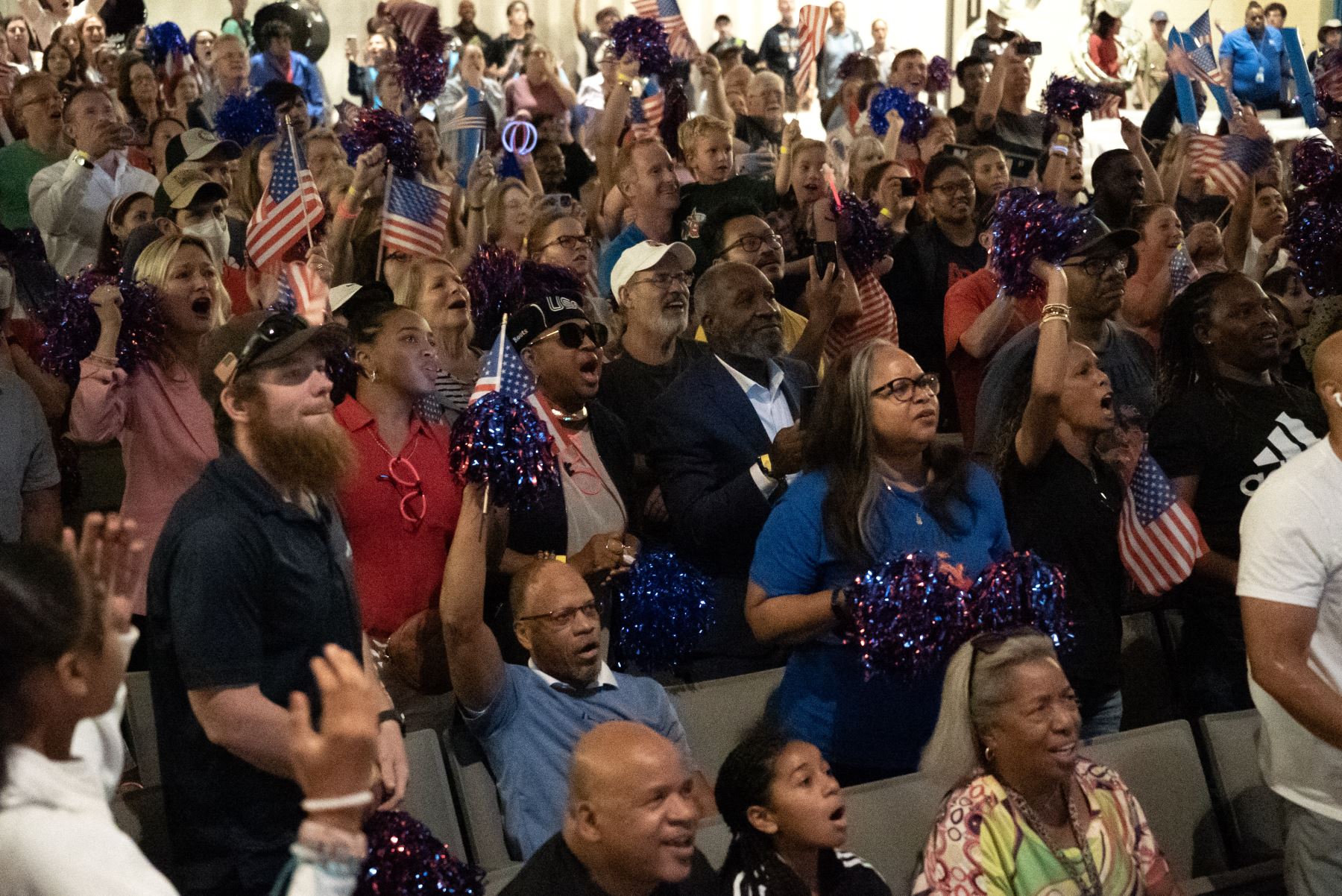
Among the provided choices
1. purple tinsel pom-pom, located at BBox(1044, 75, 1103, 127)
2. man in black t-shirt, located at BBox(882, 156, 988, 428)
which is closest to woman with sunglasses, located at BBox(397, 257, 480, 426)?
man in black t-shirt, located at BBox(882, 156, 988, 428)

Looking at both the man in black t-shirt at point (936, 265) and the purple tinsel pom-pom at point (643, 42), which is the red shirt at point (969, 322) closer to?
the man in black t-shirt at point (936, 265)

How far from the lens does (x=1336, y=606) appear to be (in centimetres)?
317

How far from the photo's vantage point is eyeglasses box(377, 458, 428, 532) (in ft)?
12.7

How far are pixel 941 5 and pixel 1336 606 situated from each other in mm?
17363

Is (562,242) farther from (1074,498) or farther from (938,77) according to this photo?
(938,77)

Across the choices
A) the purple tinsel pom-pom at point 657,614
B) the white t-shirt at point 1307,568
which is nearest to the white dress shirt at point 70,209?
the purple tinsel pom-pom at point 657,614

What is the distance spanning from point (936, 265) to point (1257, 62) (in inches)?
381

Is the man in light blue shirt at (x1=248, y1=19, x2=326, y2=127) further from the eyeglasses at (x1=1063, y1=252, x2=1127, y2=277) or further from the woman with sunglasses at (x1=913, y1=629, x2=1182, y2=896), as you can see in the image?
the woman with sunglasses at (x1=913, y1=629, x2=1182, y2=896)

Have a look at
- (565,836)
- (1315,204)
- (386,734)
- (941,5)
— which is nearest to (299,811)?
(386,734)

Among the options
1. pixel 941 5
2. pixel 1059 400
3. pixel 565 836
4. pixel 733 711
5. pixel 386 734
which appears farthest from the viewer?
pixel 941 5

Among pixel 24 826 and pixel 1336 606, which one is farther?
pixel 1336 606

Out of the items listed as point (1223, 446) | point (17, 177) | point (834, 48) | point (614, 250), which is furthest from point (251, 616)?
point (834, 48)

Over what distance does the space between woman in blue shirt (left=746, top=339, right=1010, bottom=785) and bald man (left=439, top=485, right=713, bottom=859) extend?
0.33 m

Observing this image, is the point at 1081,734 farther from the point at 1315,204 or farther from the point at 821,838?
the point at 1315,204
